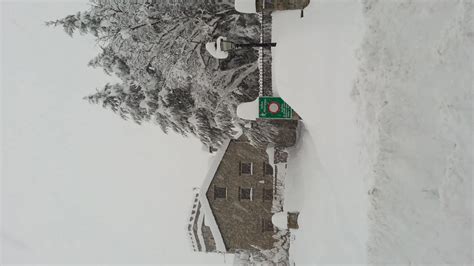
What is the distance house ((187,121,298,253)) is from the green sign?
16.5 ft

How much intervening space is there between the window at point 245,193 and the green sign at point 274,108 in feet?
19.0

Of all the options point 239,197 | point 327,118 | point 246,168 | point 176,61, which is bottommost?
point 239,197

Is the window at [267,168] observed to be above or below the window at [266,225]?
above

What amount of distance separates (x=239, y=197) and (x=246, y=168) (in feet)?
3.80

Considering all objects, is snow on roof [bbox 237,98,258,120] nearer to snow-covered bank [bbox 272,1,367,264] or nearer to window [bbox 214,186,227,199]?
snow-covered bank [bbox 272,1,367,264]

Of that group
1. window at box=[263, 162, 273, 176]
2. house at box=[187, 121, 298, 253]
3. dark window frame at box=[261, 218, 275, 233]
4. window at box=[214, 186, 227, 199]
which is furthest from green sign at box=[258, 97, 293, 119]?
dark window frame at box=[261, 218, 275, 233]

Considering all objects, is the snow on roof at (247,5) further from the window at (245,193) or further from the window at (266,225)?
the window at (266,225)

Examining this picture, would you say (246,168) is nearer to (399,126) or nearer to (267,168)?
(267,168)

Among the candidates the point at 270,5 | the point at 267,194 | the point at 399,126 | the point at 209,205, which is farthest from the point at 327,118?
the point at 209,205

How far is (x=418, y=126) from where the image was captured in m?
5.95

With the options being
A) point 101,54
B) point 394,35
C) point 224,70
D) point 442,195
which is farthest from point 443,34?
point 101,54

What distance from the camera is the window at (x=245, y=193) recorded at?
639 inches

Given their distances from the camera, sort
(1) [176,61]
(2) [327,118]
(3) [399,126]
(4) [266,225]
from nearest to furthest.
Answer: (3) [399,126] < (2) [327,118] < (1) [176,61] < (4) [266,225]

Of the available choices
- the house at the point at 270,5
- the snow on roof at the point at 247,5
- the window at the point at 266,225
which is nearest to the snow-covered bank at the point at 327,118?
the house at the point at 270,5
